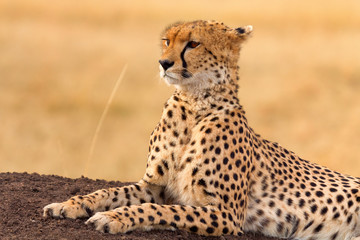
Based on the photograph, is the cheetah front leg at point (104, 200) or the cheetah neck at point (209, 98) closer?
the cheetah front leg at point (104, 200)

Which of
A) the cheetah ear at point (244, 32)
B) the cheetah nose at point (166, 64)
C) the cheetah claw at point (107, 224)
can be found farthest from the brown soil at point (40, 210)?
the cheetah ear at point (244, 32)

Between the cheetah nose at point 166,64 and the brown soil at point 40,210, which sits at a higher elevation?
the cheetah nose at point 166,64

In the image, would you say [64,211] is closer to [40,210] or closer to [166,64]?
[40,210]

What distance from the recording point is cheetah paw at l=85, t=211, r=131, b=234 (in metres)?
3.47

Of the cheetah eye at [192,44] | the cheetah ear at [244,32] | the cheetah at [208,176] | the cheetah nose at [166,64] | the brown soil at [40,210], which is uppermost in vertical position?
the cheetah ear at [244,32]

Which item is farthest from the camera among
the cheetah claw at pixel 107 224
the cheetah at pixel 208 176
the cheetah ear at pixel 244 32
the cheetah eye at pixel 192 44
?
the cheetah ear at pixel 244 32

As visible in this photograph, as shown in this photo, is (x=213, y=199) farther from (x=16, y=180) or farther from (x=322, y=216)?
(x=16, y=180)

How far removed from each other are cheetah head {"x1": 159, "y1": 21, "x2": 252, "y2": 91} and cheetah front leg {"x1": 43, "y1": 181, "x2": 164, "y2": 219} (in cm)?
65

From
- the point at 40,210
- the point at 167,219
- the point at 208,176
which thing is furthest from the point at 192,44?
the point at 40,210

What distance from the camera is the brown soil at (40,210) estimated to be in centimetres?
348

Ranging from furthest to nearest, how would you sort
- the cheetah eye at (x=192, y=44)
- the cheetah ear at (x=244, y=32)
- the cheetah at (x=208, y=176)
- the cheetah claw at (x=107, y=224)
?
the cheetah ear at (x=244, y=32) → the cheetah eye at (x=192, y=44) → the cheetah at (x=208, y=176) → the cheetah claw at (x=107, y=224)

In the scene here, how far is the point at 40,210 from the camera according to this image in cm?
384

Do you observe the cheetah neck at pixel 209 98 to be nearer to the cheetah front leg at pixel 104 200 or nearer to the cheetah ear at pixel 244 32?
the cheetah ear at pixel 244 32

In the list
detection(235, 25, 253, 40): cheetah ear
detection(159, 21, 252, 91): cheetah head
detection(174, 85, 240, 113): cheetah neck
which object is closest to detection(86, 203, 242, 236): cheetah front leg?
detection(174, 85, 240, 113): cheetah neck
